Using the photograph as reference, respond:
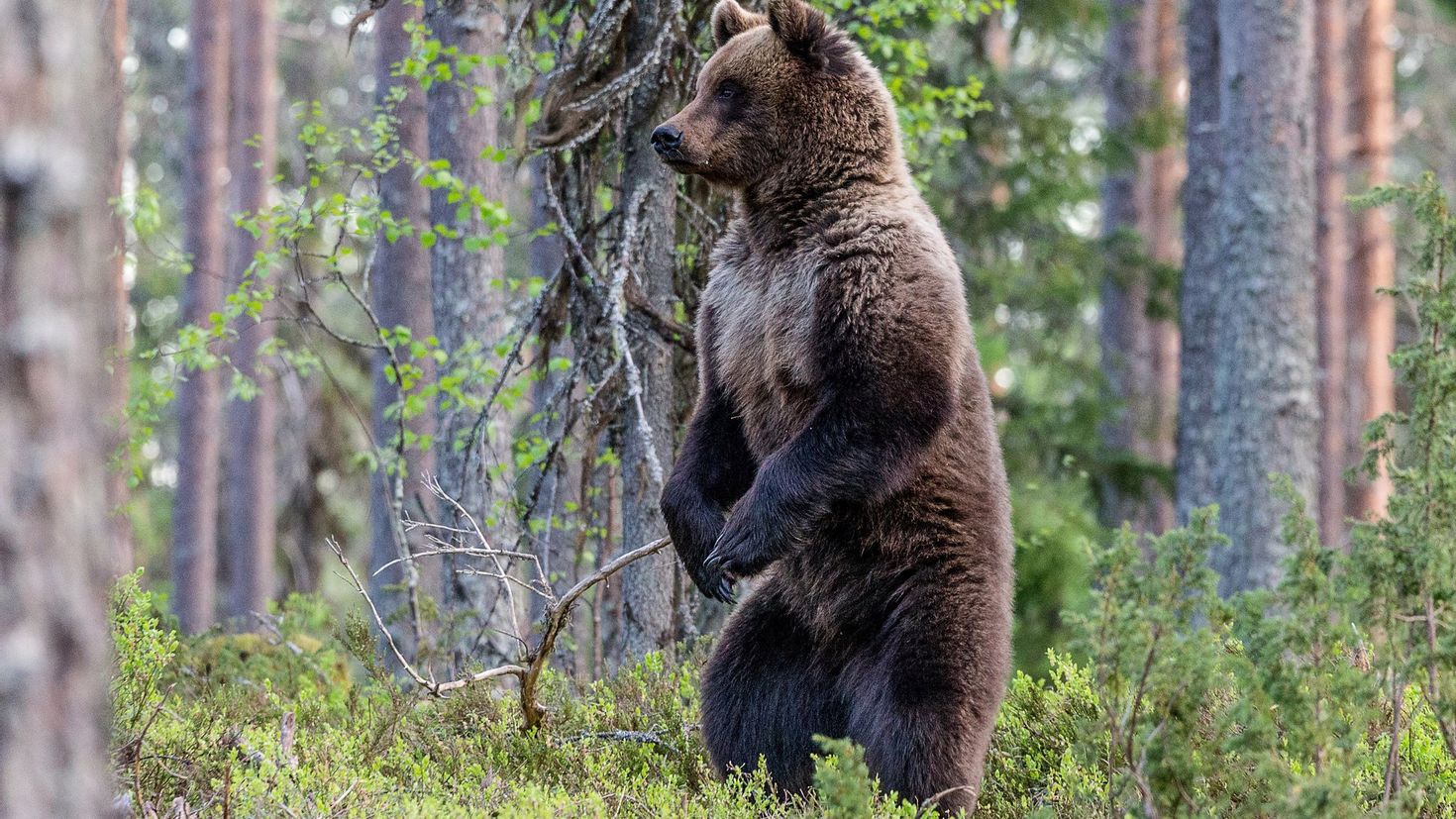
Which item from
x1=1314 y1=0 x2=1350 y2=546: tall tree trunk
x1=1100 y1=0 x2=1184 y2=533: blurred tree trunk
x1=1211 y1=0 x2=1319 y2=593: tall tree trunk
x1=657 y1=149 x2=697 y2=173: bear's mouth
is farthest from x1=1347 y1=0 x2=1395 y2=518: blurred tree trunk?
x1=657 y1=149 x2=697 y2=173: bear's mouth

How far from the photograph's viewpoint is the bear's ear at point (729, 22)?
5.48m

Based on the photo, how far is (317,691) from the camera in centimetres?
652

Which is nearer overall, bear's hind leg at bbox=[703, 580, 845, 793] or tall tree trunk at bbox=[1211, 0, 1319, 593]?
bear's hind leg at bbox=[703, 580, 845, 793]

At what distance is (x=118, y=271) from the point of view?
10.5 m

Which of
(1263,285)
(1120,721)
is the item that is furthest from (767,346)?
(1263,285)

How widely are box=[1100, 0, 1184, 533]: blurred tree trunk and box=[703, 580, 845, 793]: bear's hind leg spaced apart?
943 cm

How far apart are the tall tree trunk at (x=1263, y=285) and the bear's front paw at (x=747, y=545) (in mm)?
7654

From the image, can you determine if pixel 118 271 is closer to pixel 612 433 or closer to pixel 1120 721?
pixel 612 433

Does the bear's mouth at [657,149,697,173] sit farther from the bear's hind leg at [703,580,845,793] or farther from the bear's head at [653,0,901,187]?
the bear's hind leg at [703,580,845,793]

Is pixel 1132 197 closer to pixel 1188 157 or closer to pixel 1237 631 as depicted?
pixel 1188 157

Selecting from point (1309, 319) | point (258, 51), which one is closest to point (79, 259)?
point (1309, 319)

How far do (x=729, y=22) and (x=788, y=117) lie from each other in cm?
60

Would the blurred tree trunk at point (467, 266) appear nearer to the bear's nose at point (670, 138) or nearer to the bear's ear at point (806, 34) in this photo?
the bear's nose at point (670, 138)

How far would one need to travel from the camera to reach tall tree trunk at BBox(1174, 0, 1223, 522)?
12.8 m
